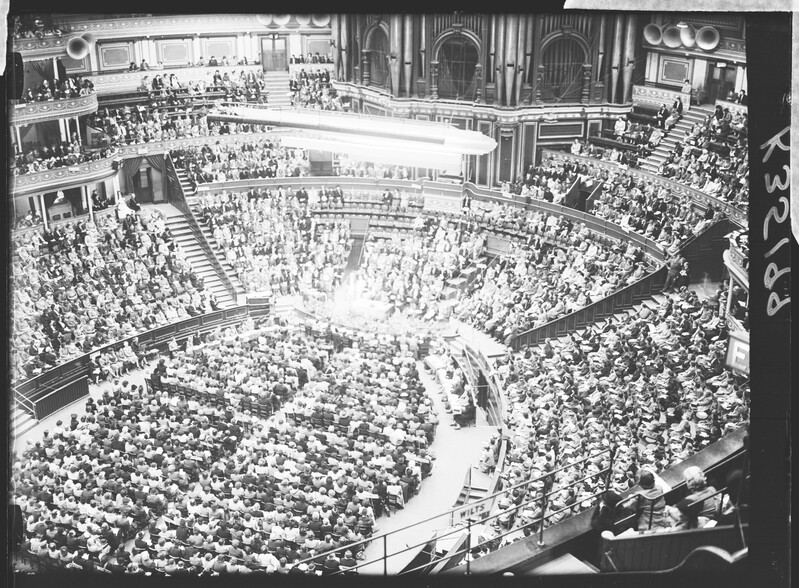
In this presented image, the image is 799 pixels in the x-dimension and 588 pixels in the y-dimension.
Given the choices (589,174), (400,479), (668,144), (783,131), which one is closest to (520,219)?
(589,174)

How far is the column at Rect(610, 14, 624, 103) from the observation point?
33219mm

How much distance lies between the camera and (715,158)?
3066cm

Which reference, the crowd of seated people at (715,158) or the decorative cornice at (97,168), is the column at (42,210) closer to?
the decorative cornice at (97,168)

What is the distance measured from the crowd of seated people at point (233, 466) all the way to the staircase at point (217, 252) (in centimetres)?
447

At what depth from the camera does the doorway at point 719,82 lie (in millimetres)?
32344

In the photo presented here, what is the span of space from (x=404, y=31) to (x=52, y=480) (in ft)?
63.7

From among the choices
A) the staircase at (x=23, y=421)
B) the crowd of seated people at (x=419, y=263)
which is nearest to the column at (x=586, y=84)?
the crowd of seated people at (x=419, y=263)

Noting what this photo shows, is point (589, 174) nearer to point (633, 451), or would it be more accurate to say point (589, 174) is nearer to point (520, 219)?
point (520, 219)

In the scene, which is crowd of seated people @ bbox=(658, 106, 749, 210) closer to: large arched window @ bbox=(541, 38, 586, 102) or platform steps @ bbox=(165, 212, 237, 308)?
large arched window @ bbox=(541, 38, 586, 102)

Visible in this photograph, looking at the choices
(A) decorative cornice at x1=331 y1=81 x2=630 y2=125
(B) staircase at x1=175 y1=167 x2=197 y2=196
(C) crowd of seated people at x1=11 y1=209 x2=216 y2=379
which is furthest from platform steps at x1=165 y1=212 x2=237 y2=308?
(A) decorative cornice at x1=331 y1=81 x2=630 y2=125

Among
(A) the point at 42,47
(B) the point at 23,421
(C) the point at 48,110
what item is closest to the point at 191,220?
(C) the point at 48,110

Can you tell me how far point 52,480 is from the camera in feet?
80.8

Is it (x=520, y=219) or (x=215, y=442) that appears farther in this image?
(x=520, y=219)

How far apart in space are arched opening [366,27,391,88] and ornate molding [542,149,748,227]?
6.85 meters
